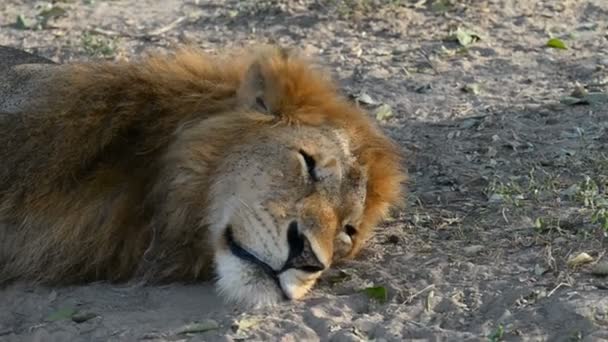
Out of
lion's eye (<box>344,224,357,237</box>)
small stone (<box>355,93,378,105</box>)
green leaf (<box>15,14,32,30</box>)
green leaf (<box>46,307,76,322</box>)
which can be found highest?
lion's eye (<box>344,224,357,237</box>)

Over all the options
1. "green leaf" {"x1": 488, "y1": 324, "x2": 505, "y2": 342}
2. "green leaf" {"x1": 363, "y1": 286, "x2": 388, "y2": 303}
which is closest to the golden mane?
"green leaf" {"x1": 363, "y1": 286, "x2": 388, "y2": 303}

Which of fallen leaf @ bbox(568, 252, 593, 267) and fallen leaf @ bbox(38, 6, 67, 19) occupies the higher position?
fallen leaf @ bbox(568, 252, 593, 267)

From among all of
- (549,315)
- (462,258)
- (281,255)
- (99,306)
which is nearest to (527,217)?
(462,258)

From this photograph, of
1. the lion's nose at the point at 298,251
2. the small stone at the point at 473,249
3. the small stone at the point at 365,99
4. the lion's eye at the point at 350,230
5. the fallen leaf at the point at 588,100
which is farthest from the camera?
the small stone at the point at 365,99

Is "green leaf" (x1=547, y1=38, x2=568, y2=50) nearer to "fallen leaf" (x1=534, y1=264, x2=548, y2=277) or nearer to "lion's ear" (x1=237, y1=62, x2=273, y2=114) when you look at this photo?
"fallen leaf" (x1=534, y1=264, x2=548, y2=277)

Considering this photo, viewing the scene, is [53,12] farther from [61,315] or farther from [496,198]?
[61,315]

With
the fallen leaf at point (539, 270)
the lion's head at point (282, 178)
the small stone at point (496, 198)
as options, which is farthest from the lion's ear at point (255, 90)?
the small stone at point (496, 198)

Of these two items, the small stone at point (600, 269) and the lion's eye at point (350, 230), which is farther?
the lion's eye at point (350, 230)

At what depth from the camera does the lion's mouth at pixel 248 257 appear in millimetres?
4012

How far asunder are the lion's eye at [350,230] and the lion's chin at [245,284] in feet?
1.26

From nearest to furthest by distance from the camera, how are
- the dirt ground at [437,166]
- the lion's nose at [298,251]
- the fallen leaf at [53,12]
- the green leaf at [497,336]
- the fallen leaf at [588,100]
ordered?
the green leaf at [497,336] < the lion's nose at [298,251] < the dirt ground at [437,166] < the fallen leaf at [588,100] < the fallen leaf at [53,12]

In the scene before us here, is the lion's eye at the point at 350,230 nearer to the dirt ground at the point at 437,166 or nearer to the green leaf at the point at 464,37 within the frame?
→ the dirt ground at the point at 437,166

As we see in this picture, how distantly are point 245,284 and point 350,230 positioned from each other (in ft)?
1.69

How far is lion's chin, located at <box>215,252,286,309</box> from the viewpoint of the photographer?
13.3ft
